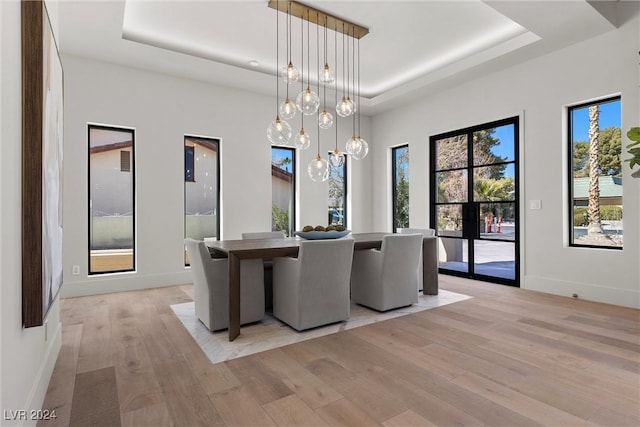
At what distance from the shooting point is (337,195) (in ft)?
22.2

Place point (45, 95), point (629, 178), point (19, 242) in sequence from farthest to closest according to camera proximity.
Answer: point (629, 178) → point (45, 95) → point (19, 242)

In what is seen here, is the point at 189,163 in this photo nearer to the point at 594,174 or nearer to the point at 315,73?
the point at 315,73

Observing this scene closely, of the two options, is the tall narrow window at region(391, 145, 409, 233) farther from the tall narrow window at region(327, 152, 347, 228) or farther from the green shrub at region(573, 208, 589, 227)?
the green shrub at region(573, 208, 589, 227)

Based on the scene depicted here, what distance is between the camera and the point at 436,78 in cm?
512

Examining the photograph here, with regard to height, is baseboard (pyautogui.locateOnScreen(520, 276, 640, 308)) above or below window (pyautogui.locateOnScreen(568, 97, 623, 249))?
below

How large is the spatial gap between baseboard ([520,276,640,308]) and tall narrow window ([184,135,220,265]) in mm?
4459

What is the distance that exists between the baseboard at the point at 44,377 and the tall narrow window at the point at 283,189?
3633 millimetres

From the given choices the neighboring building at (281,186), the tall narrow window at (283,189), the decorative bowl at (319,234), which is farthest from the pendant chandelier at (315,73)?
the neighboring building at (281,186)

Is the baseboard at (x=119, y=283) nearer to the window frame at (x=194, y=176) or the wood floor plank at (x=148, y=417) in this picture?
the window frame at (x=194, y=176)

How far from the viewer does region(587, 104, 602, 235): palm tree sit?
4012 millimetres

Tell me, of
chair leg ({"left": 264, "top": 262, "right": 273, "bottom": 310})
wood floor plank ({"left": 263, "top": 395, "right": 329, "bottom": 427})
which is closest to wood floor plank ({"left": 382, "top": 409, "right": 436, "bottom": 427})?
wood floor plank ({"left": 263, "top": 395, "right": 329, "bottom": 427})

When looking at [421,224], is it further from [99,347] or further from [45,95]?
[45,95]

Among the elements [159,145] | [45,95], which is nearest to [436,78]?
[159,145]

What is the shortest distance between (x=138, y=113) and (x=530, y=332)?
5112mm
